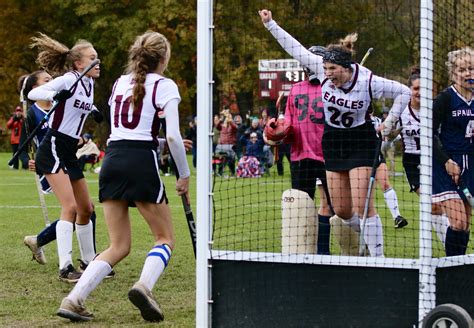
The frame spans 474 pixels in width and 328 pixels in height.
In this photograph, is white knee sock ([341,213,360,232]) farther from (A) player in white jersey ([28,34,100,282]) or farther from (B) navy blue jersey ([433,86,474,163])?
(A) player in white jersey ([28,34,100,282])

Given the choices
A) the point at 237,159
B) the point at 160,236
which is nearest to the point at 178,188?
the point at 160,236

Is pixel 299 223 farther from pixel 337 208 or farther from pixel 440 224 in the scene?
pixel 440 224

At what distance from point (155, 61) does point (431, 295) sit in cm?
247

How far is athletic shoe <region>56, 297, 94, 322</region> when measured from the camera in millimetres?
6980

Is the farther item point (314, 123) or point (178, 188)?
point (314, 123)

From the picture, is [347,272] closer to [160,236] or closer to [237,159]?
[160,236]

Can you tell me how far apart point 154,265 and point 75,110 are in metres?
2.41

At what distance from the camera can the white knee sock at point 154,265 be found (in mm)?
6969

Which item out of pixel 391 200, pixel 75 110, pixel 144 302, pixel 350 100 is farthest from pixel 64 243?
pixel 391 200

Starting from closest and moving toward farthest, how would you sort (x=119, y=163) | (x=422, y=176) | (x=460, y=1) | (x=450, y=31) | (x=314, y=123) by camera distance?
(x=422, y=176) < (x=119, y=163) < (x=460, y=1) < (x=450, y=31) < (x=314, y=123)

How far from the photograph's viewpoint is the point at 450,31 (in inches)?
313

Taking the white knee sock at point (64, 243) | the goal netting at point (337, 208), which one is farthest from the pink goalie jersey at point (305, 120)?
the white knee sock at point (64, 243)

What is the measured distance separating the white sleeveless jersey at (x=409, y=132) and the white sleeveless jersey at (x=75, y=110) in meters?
4.36

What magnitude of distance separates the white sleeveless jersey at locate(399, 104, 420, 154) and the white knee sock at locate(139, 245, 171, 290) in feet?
18.0
